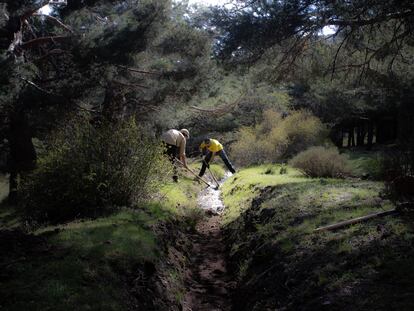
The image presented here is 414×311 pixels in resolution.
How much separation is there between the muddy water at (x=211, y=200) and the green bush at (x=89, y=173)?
11.9ft

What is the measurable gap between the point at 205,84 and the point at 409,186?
1000 cm

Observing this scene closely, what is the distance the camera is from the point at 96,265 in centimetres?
565

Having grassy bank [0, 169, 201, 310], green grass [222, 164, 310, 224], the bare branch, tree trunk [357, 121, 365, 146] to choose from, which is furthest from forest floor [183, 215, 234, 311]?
tree trunk [357, 121, 365, 146]

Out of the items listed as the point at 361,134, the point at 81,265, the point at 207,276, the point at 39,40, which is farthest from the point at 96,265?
the point at 361,134

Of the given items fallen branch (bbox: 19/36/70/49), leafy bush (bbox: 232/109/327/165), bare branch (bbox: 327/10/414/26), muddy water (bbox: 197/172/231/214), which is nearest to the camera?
bare branch (bbox: 327/10/414/26)

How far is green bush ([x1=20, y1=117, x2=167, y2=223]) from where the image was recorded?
27.4 ft

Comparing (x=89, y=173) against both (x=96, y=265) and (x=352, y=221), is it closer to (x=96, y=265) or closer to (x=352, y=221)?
(x=96, y=265)

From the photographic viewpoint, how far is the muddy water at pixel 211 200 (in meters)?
12.9

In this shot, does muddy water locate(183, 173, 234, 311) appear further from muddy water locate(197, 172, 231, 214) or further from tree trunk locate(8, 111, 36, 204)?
tree trunk locate(8, 111, 36, 204)

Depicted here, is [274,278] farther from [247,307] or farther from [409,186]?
[409,186]

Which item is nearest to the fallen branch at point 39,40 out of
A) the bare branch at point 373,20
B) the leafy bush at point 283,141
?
the bare branch at point 373,20

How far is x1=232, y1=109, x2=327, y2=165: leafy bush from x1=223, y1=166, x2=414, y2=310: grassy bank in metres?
11.4

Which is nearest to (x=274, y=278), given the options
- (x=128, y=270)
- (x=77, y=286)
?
(x=128, y=270)

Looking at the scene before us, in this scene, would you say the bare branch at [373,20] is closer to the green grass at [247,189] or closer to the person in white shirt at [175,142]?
the green grass at [247,189]
